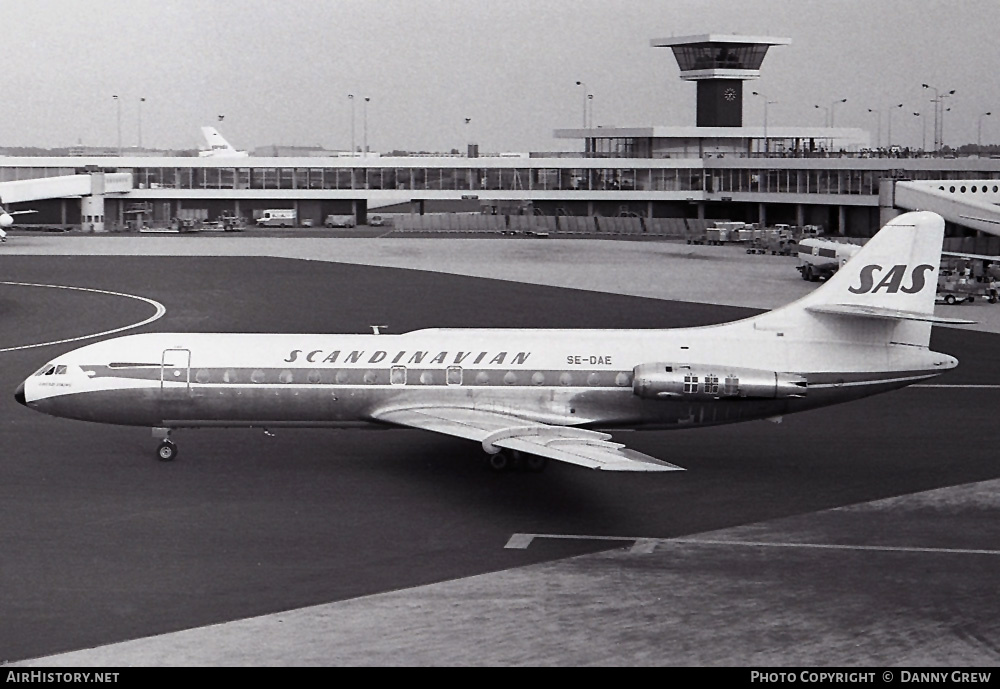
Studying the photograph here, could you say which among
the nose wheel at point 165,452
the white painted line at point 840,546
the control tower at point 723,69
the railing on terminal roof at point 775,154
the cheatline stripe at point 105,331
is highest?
the control tower at point 723,69

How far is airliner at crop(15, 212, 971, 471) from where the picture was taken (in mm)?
30938

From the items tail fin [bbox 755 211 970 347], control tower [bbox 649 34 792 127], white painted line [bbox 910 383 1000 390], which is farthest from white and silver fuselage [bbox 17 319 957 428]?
control tower [bbox 649 34 792 127]

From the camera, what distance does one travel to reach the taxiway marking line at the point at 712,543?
25.4 m

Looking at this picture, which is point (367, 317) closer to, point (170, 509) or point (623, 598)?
point (170, 509)

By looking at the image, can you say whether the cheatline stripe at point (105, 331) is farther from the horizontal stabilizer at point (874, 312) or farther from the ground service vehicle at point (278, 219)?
the ground service vehicle at point (278, 219)

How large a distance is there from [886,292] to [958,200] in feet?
202

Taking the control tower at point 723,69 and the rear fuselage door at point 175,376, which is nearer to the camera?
the rear fuselage door at point 175,376

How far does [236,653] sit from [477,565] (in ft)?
19.2

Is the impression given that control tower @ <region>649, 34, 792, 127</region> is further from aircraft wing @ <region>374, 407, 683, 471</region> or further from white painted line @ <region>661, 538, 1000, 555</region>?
white painted line @ <region>661, 538, 1000, 555</region>

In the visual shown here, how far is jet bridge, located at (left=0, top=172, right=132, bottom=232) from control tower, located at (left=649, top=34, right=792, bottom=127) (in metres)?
69.5

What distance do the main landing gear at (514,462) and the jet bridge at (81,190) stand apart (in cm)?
9950

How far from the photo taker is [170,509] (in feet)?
91.4

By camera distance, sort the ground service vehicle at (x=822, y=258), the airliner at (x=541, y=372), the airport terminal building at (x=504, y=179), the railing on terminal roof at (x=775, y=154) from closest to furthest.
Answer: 1. the airliner at (x=541, y=372)
2. the ground service vehicle at (x=822, y=258)
3. the railing on terminal roof at (x=775, y=154)
4. the airport terminal building at (x=504, y=179)

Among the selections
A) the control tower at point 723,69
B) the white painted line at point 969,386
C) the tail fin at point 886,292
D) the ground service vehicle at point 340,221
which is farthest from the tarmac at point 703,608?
the control tower at point 723,69
